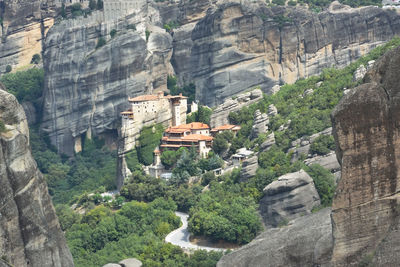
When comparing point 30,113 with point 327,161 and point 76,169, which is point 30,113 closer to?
point 76,169

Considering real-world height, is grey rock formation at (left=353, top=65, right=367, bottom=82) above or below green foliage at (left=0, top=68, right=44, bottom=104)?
above

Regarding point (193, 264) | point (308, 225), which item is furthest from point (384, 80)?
point (193, 264)

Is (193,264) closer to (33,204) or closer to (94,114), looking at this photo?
(33,204)

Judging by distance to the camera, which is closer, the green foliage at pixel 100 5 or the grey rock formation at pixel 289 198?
the grey rock formation at pixel 289 198

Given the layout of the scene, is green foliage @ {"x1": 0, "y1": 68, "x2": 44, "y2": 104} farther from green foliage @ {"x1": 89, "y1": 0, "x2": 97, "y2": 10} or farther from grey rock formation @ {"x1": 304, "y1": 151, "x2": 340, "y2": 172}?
grey rock formation @ {"x1": 304, "y1": 151, "x2": 340, "y2": 172}

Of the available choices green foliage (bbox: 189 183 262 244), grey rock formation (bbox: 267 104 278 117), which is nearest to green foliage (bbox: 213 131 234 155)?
grey rock formation (bbox: 267 104 278 117)

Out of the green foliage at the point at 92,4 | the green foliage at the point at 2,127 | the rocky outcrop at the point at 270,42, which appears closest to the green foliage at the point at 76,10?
the green foliage at the point at 92,4

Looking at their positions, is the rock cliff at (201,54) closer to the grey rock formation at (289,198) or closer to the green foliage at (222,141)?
the green foliage at (222,141)
